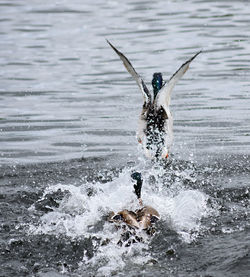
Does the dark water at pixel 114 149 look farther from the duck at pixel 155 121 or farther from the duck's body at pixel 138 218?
the duck at pixel 155 121

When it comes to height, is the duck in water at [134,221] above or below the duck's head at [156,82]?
below

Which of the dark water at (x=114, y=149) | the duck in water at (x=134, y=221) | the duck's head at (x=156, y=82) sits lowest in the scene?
the dark water at (x=114, y=149)

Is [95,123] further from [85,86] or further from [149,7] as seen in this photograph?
[149,7]

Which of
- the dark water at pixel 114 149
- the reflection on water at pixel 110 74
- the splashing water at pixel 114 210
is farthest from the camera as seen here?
the reflection on water at pixel 110 74

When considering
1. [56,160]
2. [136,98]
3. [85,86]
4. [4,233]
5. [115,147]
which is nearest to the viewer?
[4,233]

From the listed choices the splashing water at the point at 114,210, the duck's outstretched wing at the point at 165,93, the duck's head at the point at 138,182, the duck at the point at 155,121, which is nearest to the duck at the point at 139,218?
the splashing water at the point at 114,210

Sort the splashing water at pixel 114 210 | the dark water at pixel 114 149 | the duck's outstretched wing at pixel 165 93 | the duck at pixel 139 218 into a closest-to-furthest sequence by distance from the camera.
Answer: the splashing water at pixel 114 210, the dark water at pixel 114 149, the duck at pixel 139 218, the duck's outstretched wing at pixel 165 93

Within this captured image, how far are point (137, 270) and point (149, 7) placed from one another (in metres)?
24.1

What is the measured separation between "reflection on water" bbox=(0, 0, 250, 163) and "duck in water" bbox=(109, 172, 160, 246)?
3.76 metres

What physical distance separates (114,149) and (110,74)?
276 inches

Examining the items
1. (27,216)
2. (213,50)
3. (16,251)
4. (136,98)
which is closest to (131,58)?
(213,50)

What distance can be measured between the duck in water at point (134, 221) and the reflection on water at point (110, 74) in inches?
148

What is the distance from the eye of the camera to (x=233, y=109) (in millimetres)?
15148

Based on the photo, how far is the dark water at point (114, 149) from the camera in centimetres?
783
